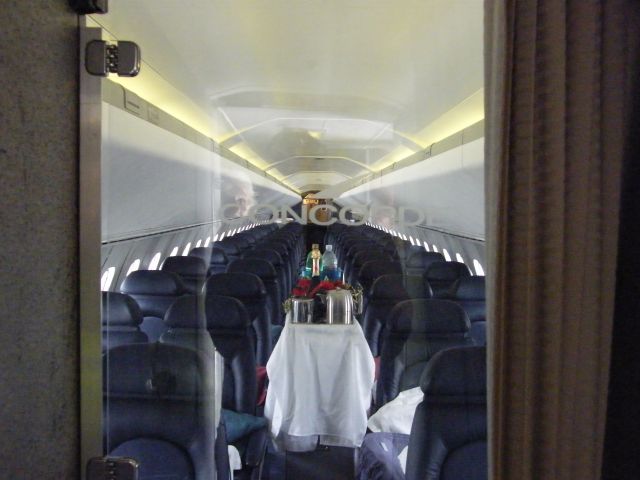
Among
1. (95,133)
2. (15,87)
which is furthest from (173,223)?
(15,87)

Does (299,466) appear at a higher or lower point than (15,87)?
lower

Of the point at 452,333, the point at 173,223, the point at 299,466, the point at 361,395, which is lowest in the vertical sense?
the point at 299,466

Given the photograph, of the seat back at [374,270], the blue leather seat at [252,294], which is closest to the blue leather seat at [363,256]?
the seat back at [374,270]

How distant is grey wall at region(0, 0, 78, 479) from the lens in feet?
4.00

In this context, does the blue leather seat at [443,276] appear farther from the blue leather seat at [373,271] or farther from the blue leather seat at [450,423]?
the blue leather seat at [450,423]

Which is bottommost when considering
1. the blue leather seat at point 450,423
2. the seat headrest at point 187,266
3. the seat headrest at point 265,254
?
the blue leather seat at point 450,423

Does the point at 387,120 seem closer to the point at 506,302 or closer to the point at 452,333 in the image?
the point at 452,333

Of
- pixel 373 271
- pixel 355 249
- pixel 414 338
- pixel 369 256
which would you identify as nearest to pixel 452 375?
pixel 355 249

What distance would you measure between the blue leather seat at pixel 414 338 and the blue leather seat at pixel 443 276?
0.89 feet

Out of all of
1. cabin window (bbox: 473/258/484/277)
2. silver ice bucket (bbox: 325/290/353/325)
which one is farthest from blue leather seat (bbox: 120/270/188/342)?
cabin window (bbox: 473/258/484/277)

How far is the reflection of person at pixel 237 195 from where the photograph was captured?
2.58 m

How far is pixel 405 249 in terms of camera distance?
3.34 m

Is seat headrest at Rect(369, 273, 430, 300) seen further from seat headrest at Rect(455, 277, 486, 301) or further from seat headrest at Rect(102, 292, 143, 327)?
seat headrest at Rect(102, 292, 143, 327)

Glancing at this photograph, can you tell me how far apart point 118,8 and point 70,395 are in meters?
1.10
